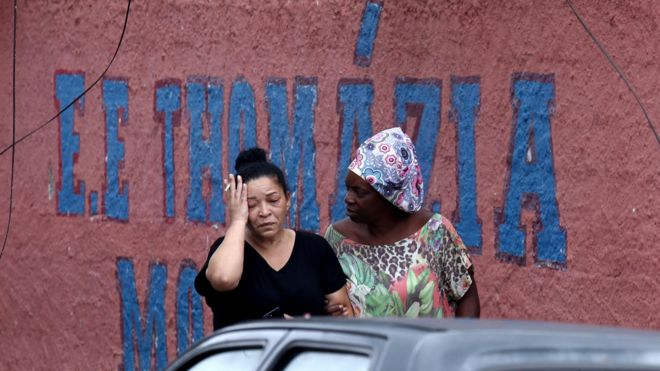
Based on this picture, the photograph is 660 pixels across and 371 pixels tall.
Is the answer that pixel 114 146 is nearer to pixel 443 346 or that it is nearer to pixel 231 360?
pixel 231 360

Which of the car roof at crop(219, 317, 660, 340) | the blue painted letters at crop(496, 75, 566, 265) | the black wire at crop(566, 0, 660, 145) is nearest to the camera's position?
the car roof at crop(219, 317, 660, 340)

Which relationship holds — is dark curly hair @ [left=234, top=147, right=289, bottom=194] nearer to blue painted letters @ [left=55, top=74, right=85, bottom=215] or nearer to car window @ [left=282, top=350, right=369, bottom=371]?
car window @ [left=282, top=350, right=369, bottom=371]

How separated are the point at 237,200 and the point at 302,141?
99.2 inches

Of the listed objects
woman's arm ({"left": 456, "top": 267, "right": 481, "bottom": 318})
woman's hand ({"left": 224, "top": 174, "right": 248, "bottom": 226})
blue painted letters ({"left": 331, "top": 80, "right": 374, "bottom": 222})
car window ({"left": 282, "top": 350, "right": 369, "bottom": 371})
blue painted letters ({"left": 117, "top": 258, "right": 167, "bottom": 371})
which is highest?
blue painted letters ({"left": 331, "top": 80, "right": 374, "bottom": 222})

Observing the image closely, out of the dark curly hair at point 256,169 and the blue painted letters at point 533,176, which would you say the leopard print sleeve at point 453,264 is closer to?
the dark curly hair at point 256,169

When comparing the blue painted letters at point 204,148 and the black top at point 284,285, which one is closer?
the black top at point 284,285

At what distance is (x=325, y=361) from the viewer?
3.25 m

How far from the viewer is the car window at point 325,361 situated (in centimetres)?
312

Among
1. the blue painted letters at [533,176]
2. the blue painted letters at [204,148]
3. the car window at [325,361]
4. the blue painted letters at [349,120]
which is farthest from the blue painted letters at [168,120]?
the car window at [325,361]

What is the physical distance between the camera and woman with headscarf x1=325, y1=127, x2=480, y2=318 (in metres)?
5.55

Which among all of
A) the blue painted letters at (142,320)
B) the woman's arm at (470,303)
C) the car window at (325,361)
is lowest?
the blue painted letters at (142,320)

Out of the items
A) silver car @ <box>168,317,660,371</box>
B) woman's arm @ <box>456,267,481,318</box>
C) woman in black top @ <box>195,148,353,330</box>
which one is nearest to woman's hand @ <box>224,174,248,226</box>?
woman in black top @ <box>195,148,353,330</box>

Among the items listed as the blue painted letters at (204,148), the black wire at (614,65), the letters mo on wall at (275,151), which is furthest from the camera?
the blue painted letters at (204,148)

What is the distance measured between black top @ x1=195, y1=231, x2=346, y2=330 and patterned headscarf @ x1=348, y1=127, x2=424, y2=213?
1.02ft
